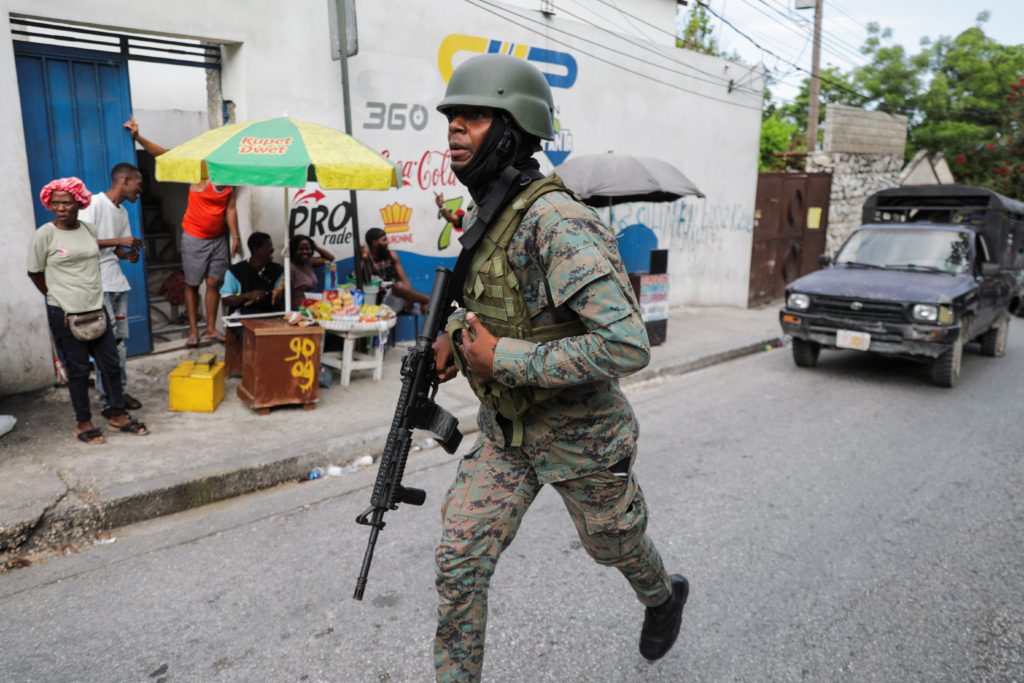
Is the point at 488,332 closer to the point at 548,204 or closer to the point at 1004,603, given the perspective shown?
the point at 548,204

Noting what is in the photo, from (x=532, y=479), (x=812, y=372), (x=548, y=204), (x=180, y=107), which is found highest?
(x=180, y=107)

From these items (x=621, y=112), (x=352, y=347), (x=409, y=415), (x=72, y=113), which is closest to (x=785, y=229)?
(x=621, y=112)

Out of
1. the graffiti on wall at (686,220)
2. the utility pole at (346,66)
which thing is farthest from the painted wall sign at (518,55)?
the graffiti on wall at (686,220)

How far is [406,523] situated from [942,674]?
2.38 m

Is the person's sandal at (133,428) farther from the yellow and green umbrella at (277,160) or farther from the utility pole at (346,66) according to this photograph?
the utility pole at (346,66)

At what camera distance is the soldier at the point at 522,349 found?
1.82 meters

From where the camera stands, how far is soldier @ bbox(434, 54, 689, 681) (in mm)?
1820

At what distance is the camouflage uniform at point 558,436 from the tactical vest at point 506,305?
1.1 inches

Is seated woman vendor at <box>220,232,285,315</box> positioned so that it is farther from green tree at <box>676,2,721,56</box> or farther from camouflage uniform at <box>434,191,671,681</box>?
green tree at <box>676,2,721,56</box>

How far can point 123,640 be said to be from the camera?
271 cm

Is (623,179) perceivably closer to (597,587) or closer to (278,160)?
(278,160)

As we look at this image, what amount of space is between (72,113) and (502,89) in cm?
516

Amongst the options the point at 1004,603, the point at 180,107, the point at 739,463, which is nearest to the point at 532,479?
the point at 1004,603

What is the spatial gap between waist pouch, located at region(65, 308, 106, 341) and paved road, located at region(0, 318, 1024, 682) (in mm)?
1343
